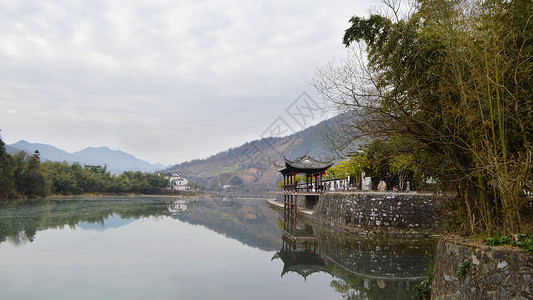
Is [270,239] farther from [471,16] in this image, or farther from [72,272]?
[471,16]

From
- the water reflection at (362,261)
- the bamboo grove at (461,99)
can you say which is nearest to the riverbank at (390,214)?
the water reflection at (362,261)

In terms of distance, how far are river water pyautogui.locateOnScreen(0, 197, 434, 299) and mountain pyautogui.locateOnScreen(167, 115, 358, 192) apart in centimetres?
9513

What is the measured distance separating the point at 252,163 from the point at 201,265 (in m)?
139

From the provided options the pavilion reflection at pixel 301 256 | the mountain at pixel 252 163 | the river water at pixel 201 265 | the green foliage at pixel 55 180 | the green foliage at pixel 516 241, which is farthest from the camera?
the mountain at pixel 252 163

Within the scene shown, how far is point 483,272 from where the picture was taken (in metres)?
4.75

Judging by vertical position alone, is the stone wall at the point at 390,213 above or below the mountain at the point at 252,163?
below

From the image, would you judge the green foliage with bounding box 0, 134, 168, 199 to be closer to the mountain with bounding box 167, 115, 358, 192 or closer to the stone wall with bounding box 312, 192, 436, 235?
the stone wall with bounding box 312, 192, 436, 235

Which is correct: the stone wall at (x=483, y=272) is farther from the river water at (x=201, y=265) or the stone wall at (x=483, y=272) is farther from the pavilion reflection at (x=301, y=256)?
the pavilion reflection at (x=301, y=256)

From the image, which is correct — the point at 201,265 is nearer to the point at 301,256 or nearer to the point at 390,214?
the point at 301,256

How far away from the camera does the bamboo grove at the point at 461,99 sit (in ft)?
16.2

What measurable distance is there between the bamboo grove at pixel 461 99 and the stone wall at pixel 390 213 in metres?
10.5

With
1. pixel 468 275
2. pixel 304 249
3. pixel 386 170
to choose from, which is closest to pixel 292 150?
pixel 386 170

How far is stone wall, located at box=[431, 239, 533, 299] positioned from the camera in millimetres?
4367

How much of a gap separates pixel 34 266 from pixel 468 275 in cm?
1146
